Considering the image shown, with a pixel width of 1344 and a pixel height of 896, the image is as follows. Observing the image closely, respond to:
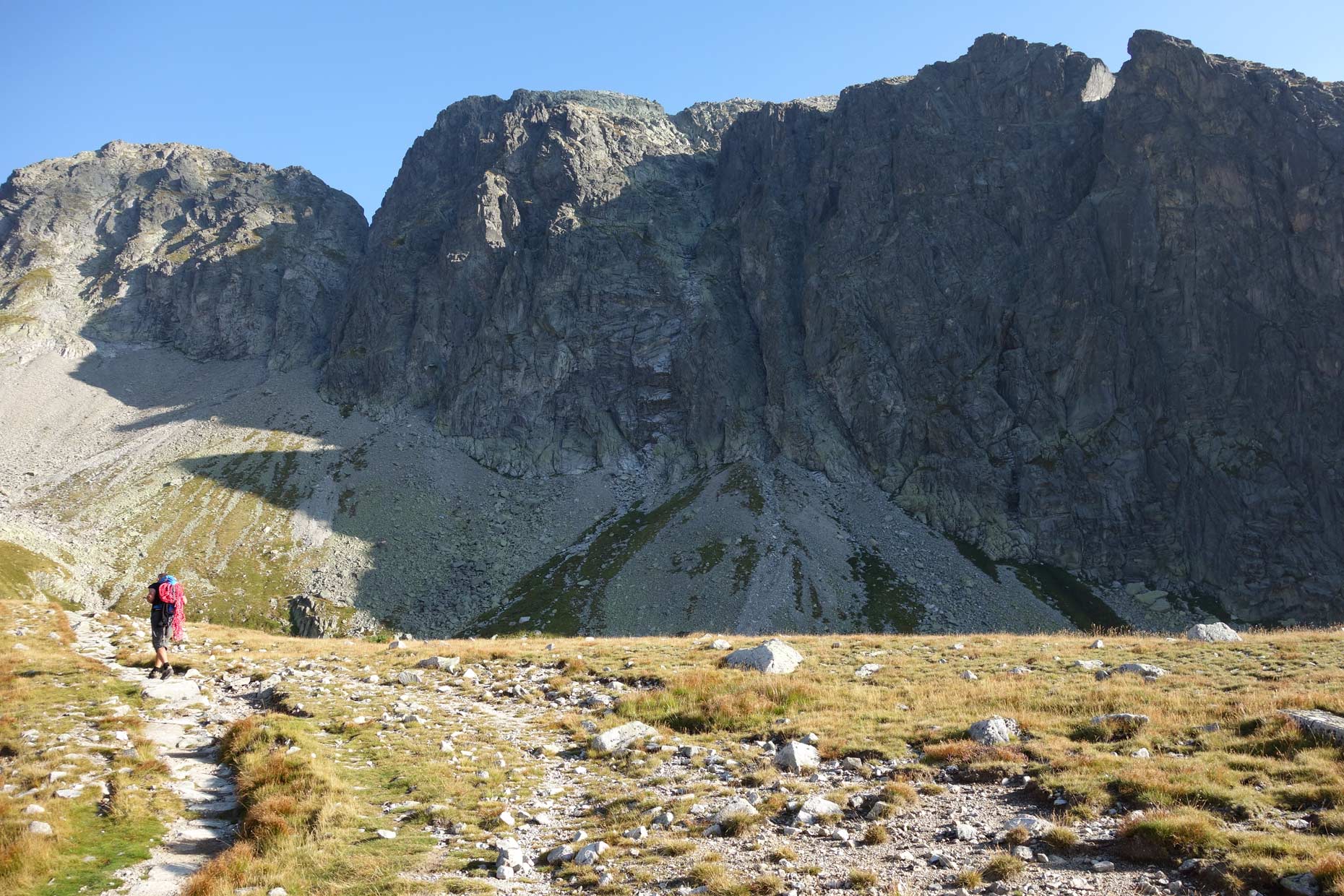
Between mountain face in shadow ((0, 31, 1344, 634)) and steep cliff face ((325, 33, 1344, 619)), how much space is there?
21.3 inches

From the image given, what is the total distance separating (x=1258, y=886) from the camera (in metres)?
8.27

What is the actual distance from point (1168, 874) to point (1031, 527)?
350 ft

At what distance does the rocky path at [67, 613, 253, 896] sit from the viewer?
1115 cm

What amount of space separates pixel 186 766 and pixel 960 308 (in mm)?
125027

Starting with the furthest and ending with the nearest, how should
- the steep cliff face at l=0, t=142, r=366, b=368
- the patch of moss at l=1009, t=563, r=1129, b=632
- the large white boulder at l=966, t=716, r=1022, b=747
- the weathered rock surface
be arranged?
the steep cliff face at l=0, t=142, r=366, b=368
the patch of moss at l=1009, t=563, r=1129, b=632
the large white boulder at l=966, t=716, r=1022, b=747
the weathered rock surface

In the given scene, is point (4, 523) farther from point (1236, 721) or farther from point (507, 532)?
point (1236, 721)

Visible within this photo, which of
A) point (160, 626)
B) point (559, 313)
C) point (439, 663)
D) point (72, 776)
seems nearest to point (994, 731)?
point (72, 776)

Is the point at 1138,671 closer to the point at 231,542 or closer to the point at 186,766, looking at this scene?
the point at 186,766

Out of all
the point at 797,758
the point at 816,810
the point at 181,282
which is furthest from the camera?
the point at 181,282

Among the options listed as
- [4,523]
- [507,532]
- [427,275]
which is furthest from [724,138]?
[4,523]

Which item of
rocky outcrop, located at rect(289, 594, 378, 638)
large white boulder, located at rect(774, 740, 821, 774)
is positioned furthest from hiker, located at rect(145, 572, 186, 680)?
rocky outcrop, located at rect(289, 594, 378, 638)

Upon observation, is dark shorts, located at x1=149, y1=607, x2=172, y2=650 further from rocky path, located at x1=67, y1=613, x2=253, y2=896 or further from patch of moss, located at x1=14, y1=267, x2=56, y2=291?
patch of moss, located at x1=14, y1=267, x2=56, y2=291

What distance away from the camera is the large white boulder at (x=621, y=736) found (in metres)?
16.7

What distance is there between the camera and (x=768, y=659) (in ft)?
78.4
